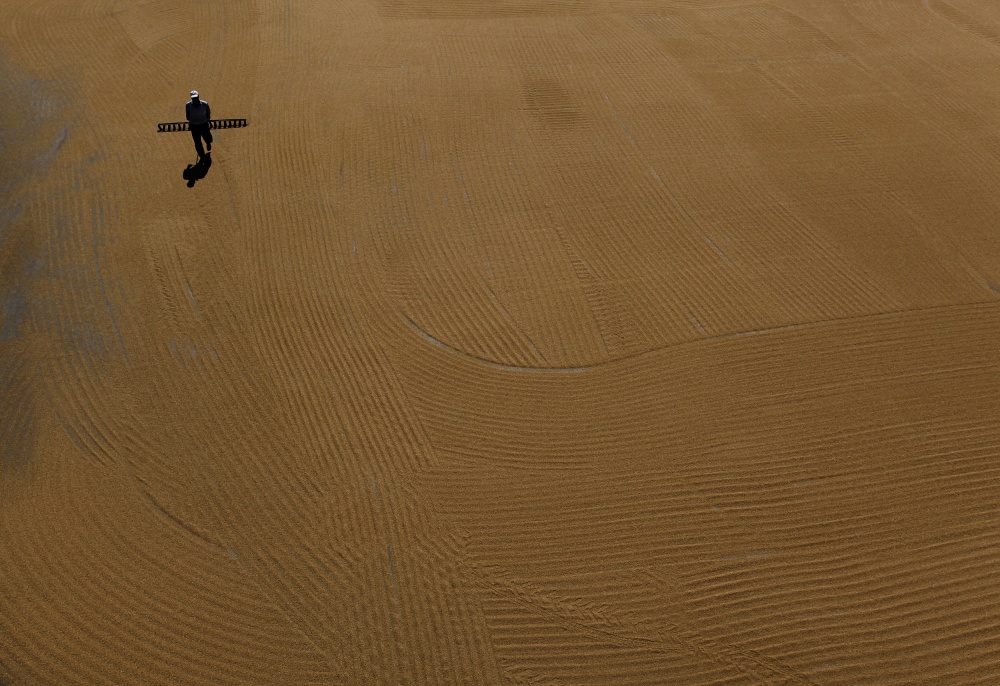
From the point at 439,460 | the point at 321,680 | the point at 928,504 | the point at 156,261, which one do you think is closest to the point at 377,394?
the point at 439,460

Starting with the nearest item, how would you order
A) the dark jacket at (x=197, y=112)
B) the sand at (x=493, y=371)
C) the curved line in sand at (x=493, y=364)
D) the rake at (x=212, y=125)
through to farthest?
the sand at (x=493, y=371), the curved line in sand at (x=493, y=364), the dark jacket at (x=197, y=112), the rake at (x=212, y=125)

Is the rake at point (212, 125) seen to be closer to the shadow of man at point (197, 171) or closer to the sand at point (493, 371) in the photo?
the sand at point (493, 371)

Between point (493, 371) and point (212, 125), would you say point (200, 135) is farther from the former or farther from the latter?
point (493, 371)

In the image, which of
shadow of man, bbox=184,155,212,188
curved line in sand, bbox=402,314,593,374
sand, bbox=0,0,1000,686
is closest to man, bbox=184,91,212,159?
shadow of man, bbox=184,155,212,188

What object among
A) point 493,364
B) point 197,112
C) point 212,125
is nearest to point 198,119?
point 197,112

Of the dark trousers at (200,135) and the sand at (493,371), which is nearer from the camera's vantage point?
the sand at (493,371)

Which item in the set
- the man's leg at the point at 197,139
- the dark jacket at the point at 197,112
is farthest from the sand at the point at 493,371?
the dark jacket at the point at 197,112

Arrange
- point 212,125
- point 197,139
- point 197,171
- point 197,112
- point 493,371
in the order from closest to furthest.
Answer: point 493,371, point 197,112, point 197,139, point 197,171, point 212,125
